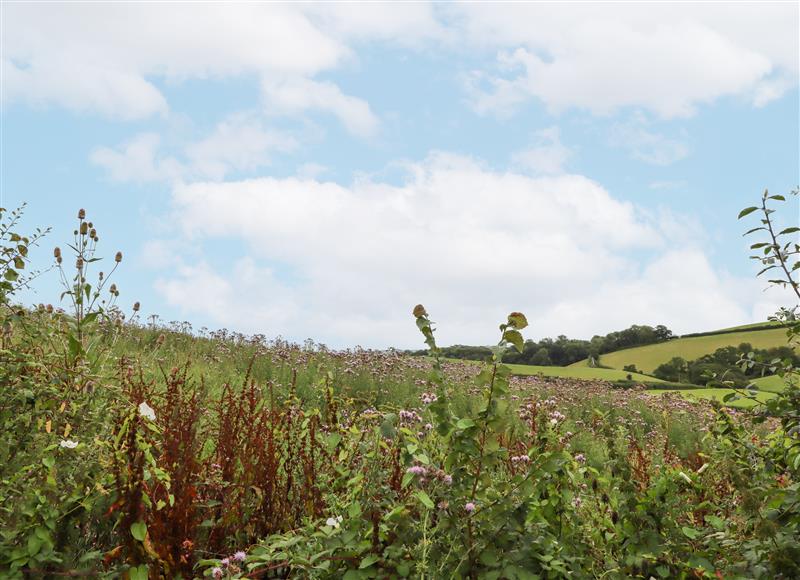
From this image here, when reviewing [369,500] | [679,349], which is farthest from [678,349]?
[369,500]

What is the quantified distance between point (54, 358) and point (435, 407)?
252 centimetres

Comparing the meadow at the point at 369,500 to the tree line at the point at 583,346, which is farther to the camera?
the tree line at the point at 583,346

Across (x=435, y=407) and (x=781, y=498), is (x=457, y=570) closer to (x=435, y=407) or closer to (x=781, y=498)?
(x=435, y=407)

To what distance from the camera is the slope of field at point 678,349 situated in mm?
27141

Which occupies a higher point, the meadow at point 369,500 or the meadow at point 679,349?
the meadow at point 679,349

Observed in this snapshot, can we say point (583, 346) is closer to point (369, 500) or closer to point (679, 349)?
point (679, 349)

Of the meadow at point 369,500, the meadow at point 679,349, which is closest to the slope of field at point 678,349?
the meadow at point 679,349

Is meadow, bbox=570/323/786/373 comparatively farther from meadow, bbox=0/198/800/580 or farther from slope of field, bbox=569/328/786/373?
meadow, bbox=0/198/800/580

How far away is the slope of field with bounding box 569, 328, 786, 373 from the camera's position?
27.1 m

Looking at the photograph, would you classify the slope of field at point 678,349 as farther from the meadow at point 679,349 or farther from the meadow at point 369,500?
the meadow at point 369,500

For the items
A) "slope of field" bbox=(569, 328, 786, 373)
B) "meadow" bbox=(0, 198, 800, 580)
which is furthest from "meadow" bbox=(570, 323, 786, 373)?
"meadow" bbox=(0, 198, 800, 580)

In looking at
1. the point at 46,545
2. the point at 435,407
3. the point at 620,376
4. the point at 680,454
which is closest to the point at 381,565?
the point at 435,407

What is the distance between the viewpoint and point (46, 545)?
2836 mm

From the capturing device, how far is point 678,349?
28.5m
